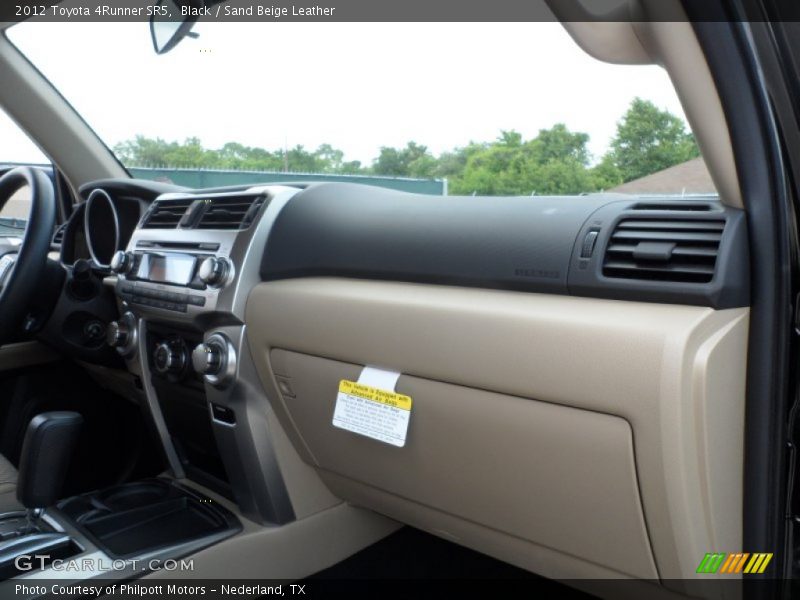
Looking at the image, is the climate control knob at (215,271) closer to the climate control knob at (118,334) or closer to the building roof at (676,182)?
the climate control knob at (118,334)

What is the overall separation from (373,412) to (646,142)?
0.71 m

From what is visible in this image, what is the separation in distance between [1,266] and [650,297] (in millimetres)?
1976

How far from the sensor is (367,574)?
2123mm

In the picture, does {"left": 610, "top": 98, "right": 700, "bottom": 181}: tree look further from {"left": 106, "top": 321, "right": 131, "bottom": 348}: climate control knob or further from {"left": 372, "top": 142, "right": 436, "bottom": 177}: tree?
{"left": 106, "top": 321, "right": 131, "bottom": 348}: climate control knob

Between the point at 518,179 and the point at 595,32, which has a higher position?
the point at 595,32

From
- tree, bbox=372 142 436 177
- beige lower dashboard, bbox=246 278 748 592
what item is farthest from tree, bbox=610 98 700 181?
tree, bbox=372 142 436 177

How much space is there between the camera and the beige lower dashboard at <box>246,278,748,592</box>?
1.09 m

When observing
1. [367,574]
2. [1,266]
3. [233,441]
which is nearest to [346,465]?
[233,441]

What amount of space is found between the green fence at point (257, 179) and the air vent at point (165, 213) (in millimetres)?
153

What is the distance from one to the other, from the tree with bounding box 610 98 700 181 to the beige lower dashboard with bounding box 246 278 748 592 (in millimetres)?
299

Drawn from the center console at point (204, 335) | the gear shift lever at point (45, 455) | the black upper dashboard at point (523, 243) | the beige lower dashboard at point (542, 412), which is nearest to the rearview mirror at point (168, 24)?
the center console at point (204, 335)

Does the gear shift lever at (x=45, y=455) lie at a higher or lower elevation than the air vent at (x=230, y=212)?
lower

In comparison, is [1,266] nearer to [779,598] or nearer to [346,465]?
[346,465]

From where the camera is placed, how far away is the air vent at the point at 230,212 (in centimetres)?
185
